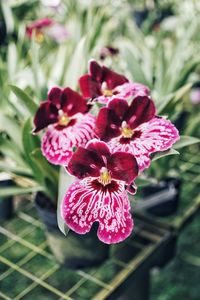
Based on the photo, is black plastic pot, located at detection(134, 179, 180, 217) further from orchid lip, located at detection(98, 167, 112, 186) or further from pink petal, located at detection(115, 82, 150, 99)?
orchid lip, located at detection(98, 167, 112, 186)

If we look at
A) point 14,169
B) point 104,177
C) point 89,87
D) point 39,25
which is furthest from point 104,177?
point 39,25

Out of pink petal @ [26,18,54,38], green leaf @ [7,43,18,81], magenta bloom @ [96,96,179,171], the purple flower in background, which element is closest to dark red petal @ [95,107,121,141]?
magenta bloom @ [96,96,179,171]

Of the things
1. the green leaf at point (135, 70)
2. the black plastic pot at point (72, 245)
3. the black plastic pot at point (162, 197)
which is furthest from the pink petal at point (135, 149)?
the black plastic pot at point (162, 197)

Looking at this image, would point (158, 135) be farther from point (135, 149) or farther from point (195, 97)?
point (195, 97)

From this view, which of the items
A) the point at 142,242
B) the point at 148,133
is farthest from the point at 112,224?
the point at 142,242

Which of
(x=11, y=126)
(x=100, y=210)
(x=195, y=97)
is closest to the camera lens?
(x=100, y=210)

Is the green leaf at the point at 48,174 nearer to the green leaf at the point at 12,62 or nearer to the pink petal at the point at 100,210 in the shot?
the pink petal at the point at 100,210
